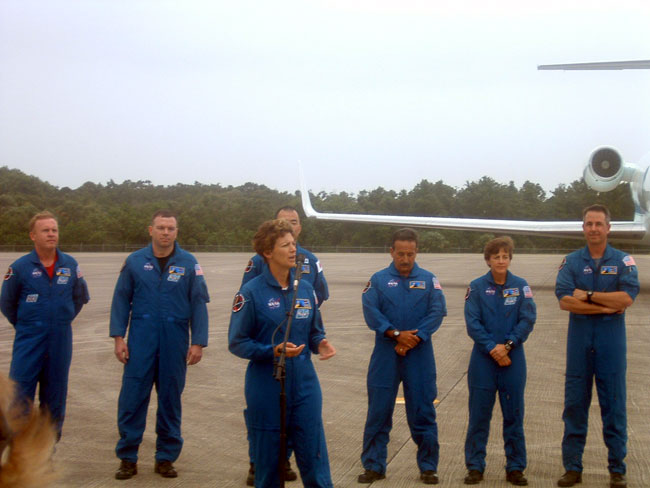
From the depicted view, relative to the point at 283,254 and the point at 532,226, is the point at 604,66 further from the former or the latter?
the point at 283,254

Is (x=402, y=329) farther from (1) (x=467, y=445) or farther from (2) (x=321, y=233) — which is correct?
(2) (x=321, y=233)

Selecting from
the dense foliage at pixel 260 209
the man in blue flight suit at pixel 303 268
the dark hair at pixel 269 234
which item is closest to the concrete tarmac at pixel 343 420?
the man in blue flight suit at pixel 303 268

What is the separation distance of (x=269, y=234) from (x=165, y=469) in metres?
2.27

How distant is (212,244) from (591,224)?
65518 millimetres

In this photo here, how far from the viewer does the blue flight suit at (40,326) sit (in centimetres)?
608

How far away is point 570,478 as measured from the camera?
5.46 meters

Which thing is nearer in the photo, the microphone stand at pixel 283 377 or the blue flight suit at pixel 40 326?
the microphone stand at pixel 283 377

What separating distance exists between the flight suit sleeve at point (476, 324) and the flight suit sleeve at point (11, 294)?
3.74 meters

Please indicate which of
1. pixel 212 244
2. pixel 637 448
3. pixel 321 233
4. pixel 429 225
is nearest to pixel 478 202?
pixel 321 233

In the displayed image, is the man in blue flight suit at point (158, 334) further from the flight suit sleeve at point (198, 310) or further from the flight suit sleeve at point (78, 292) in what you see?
the flight suit sleeve at point (78, 292)

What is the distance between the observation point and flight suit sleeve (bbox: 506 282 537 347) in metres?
5.82

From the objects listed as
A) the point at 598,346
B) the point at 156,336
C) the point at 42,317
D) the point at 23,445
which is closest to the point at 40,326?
the point at 42,317

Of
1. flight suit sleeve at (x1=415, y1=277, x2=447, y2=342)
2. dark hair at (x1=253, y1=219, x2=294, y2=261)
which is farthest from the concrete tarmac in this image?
dark hair at (x1=253, y1=219, x2=294, y2=261)

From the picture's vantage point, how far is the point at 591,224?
5.86 meters
